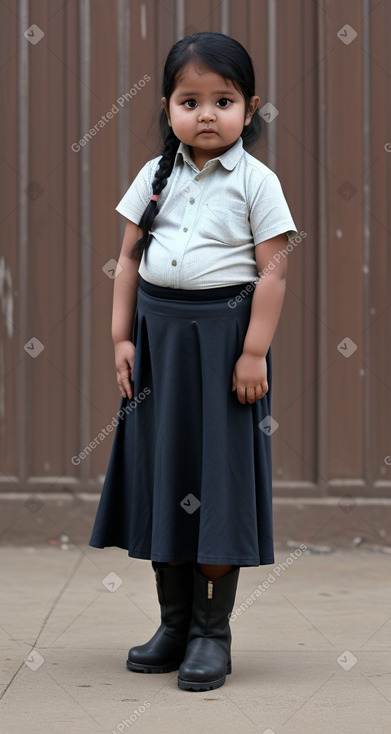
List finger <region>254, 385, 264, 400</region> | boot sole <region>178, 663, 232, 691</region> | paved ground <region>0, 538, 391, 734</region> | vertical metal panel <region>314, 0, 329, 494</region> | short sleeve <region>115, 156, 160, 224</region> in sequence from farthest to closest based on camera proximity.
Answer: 1. vertical metal panel <region>314, 0, 329, 494</region>
2. short sleeve <region>115, 156, 160, 224</region>
3. finger <region>254, 385, 264, 400</region>
4. boot sole <region>178, 663, 232, 691</region>
5. paved ground <region>0, 538, 391, 734</region>

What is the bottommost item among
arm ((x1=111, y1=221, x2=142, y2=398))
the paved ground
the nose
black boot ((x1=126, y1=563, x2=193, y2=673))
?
the paved ground

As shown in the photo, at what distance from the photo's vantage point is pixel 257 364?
3023mm

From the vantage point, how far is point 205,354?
9.97 ft

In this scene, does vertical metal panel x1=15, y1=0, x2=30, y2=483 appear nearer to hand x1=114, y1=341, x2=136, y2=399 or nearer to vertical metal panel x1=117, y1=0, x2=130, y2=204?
vertical metal panel x1=117, y1=0, x2=130, y2=204

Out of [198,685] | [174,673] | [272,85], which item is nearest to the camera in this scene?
[198,685]

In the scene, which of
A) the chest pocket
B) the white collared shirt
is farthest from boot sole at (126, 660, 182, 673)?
the chest pocket

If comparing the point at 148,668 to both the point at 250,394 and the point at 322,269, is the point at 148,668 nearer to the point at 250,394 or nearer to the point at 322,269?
the point at 250,394

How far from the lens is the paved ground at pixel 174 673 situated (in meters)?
2.72

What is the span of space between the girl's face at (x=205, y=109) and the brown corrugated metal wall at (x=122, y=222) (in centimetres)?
184

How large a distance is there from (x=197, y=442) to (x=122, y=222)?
2.04m

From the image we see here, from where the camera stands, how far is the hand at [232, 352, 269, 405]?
3.02 metres

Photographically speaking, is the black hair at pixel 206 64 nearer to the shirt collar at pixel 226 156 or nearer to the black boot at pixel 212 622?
the shirt collar at pixel 226 156

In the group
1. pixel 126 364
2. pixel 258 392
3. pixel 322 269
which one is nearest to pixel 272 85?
pixel 322 269

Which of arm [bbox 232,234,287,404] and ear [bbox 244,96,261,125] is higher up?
ear [bbox 244,96,261,125]
